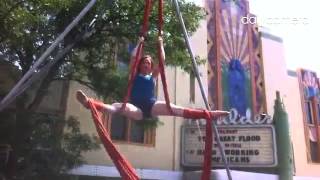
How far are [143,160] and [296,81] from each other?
30.6ft

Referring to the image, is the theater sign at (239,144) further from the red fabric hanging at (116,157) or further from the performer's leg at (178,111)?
the red fabric hanging at (116,157)

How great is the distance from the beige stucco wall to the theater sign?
3736mm

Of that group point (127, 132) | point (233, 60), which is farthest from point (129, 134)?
point (233, 60)

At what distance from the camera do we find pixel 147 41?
12.1 metres

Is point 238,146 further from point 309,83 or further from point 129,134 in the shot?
Answer: point 309,83

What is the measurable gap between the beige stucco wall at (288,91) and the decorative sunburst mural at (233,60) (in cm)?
51

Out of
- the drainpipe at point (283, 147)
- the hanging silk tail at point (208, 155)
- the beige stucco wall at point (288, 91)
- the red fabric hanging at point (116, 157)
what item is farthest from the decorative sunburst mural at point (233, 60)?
the red fabric hanging at point (116, 157)

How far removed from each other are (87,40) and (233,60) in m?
8.74

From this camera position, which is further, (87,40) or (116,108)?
(87,40)

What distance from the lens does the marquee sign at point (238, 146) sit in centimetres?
1627

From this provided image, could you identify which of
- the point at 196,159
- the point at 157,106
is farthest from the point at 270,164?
the point at 157,106

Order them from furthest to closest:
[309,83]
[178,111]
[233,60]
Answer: [309,83] < [233,60] < [178,111]

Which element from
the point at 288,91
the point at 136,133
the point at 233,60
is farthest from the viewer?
the point at 288,91

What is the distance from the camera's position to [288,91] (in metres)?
21.3
